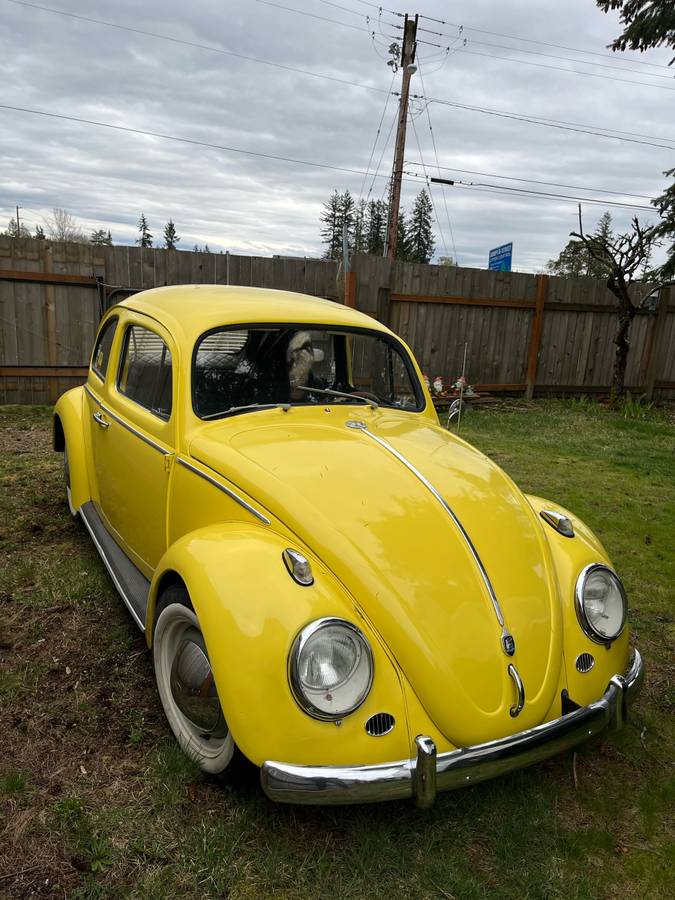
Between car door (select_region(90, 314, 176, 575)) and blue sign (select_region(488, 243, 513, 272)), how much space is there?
983cm

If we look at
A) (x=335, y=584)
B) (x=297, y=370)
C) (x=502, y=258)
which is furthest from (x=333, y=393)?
(x=502, y=258)

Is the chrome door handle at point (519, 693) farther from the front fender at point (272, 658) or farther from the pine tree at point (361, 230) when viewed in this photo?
the pine tree at point (361, 230)

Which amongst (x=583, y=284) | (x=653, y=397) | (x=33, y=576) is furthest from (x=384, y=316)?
(x=33, y=576)

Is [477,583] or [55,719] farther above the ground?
[477,583]

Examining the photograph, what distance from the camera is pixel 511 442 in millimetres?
8086

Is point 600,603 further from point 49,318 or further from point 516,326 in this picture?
point 516,326

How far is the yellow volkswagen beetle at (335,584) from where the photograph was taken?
1857 mm

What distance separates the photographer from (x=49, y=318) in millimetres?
8344

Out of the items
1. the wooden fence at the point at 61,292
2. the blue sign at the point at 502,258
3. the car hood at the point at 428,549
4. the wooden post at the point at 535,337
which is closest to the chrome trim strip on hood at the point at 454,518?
the car hood at the point at 428,549

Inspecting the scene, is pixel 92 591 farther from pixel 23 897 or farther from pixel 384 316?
pixel 384 316

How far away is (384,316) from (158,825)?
873cm

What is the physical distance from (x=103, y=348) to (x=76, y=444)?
0.70 metres

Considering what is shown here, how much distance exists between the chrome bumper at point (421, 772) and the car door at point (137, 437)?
1471 mm

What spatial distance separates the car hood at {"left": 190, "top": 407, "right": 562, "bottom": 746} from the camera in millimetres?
1973
